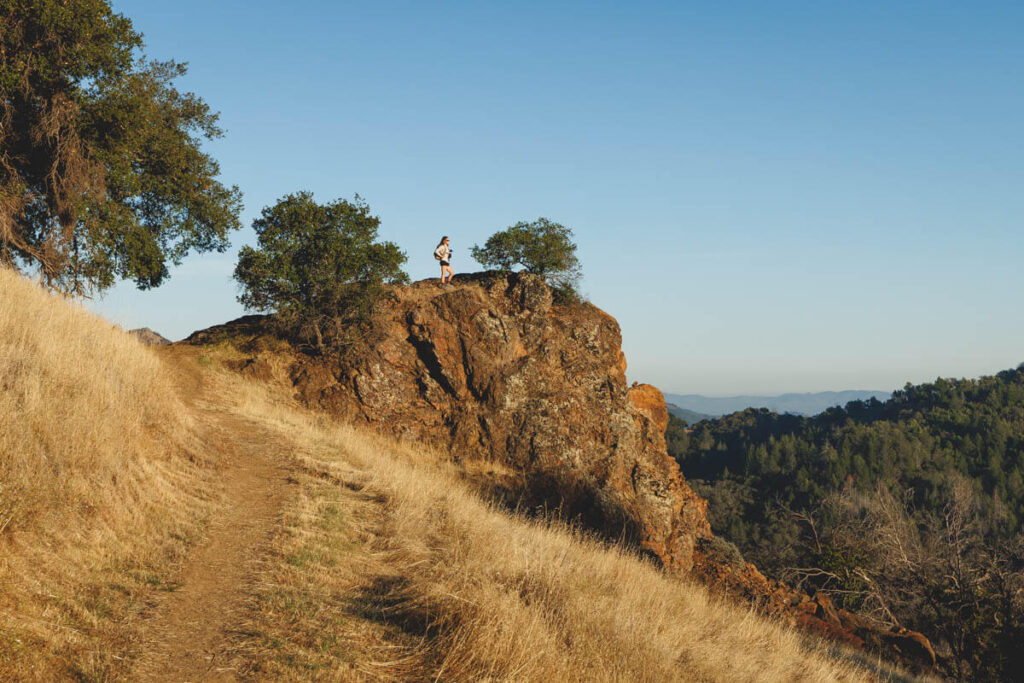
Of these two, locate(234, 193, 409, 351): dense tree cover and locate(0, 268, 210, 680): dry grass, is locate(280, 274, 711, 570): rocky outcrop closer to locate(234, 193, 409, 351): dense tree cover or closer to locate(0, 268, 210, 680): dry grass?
locate(234, 193, 409, 351): dense tree cover

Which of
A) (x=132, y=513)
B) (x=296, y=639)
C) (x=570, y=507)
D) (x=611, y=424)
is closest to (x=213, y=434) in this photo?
(x=132, y=513)

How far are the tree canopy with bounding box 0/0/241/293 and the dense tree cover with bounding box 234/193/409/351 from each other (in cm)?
291

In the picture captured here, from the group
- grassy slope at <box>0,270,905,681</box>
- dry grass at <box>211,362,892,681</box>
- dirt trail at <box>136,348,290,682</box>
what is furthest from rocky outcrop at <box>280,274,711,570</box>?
grassy slope at <box>0,270,905,681</box>

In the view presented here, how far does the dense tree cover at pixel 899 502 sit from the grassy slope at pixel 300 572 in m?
7.89

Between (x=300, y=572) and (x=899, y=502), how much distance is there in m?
46.2

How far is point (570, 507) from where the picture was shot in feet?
63.5

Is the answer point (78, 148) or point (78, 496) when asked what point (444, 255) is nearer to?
point (78, 148)

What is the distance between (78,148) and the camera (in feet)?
53.4

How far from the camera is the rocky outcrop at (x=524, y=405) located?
63.5ft

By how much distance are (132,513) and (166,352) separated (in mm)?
14063

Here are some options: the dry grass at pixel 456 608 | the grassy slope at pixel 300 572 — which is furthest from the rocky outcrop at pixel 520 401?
the grassy slope at pixel 300 572

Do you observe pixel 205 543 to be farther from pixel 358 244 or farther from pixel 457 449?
pixel 358 244

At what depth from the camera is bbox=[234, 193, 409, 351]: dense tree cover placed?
1916 centimetres

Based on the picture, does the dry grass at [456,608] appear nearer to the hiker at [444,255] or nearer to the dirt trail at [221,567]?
the dirt trail at [221,567]
